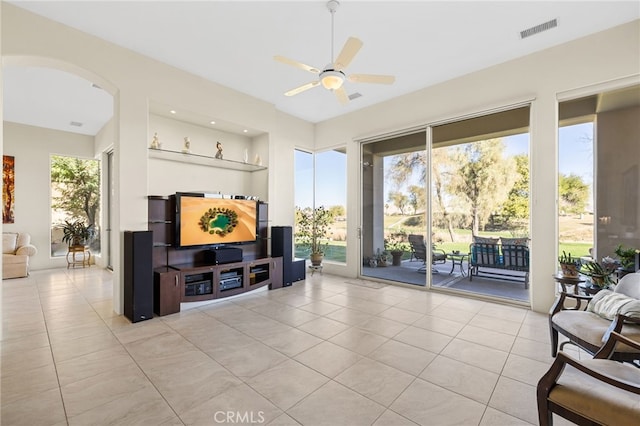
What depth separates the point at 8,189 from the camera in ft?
20.4

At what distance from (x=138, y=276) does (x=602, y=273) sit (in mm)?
5115

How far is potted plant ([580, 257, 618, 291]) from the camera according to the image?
9.32 feet

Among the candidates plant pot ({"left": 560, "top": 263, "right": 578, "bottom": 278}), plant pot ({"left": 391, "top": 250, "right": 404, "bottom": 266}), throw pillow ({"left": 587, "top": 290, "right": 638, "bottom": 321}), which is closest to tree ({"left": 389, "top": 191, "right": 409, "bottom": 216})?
plant pot ({"left": 391, "top": 250, "right": 404, "bottom": 266})

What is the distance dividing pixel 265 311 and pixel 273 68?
11.4ft

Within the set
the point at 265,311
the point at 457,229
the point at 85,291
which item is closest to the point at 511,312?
the point at 457,229

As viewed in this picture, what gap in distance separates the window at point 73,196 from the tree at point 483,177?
8.55 metres

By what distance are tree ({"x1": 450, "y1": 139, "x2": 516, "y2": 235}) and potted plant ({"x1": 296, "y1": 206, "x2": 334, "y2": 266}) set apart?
2.70 metres

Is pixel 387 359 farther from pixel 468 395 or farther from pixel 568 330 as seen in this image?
pixel 568 330

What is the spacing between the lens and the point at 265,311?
380 centimetres

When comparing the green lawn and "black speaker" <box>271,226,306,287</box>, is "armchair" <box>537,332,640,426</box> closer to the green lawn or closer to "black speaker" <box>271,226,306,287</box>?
the green lawn

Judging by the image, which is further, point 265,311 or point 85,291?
point 85,291

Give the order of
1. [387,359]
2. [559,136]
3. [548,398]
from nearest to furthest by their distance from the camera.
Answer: [548,398] < [387,359] < [559,136]
